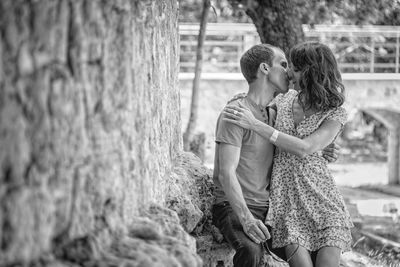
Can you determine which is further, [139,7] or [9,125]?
[139,7]

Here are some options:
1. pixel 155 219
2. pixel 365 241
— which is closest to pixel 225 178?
pixel 155 219

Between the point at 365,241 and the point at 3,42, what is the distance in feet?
24.4

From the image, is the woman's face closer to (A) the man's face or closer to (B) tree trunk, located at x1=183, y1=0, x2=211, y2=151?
(A) the man's face

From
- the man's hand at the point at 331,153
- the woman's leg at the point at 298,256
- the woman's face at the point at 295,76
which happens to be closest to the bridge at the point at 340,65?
the man's hand at the point at 331,153

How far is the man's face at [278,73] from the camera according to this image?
3.64 m

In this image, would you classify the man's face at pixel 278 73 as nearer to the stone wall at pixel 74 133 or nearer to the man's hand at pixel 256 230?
the man's hand at pixel 256 230

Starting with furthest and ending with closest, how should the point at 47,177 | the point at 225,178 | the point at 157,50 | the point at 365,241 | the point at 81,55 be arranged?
the point at 365,241, the point at 225,178, the point at 157,50, the point at 81,55, the point at 47,177

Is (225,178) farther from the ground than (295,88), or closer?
closer

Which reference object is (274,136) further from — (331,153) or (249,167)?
(331,153)

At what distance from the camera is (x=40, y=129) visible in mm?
1646

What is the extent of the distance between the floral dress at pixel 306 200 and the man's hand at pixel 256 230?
0.48 feet

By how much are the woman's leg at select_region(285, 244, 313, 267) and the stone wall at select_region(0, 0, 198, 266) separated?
41.5 inches

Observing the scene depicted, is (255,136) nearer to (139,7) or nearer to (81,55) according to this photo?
(139,7)

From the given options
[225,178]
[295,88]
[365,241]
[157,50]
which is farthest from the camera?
[365,241]
